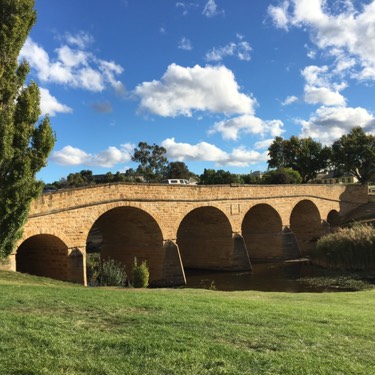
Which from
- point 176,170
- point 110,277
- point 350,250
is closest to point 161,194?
point 110,277

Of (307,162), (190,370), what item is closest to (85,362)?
(190,370)

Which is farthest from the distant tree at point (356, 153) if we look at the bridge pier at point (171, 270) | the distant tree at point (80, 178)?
the bridge pier at point (171, 270)

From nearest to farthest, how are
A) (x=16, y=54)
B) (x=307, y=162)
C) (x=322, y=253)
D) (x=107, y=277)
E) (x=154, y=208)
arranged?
(x=16, y=54)
(x=107, y=277)
(x=154, y=208)
(x=322, y=253)
(x=307, y=162)

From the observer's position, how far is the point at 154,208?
21328 mm

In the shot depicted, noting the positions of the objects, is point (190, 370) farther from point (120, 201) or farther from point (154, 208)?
point (154, 208)

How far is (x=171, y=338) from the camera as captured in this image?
5.35 metres

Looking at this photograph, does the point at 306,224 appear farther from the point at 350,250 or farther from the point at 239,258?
the point at 350,250

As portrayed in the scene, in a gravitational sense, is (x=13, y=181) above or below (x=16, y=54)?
below

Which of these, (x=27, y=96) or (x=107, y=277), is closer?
(x=27, y=96)

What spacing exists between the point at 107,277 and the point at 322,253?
551 inches

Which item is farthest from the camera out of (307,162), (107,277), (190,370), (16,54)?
(307,162)

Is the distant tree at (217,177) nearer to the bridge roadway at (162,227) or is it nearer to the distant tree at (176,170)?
the distant tree at (176,170)

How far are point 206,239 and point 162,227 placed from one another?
21.6 feet

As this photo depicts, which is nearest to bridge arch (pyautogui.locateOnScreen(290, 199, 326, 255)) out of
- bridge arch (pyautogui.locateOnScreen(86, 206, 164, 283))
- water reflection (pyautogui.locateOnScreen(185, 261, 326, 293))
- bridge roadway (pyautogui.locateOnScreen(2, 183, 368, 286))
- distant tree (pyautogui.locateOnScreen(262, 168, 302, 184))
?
bridge roadway (pyautogui.locateOnScreen(2, 183, 368, 286))
